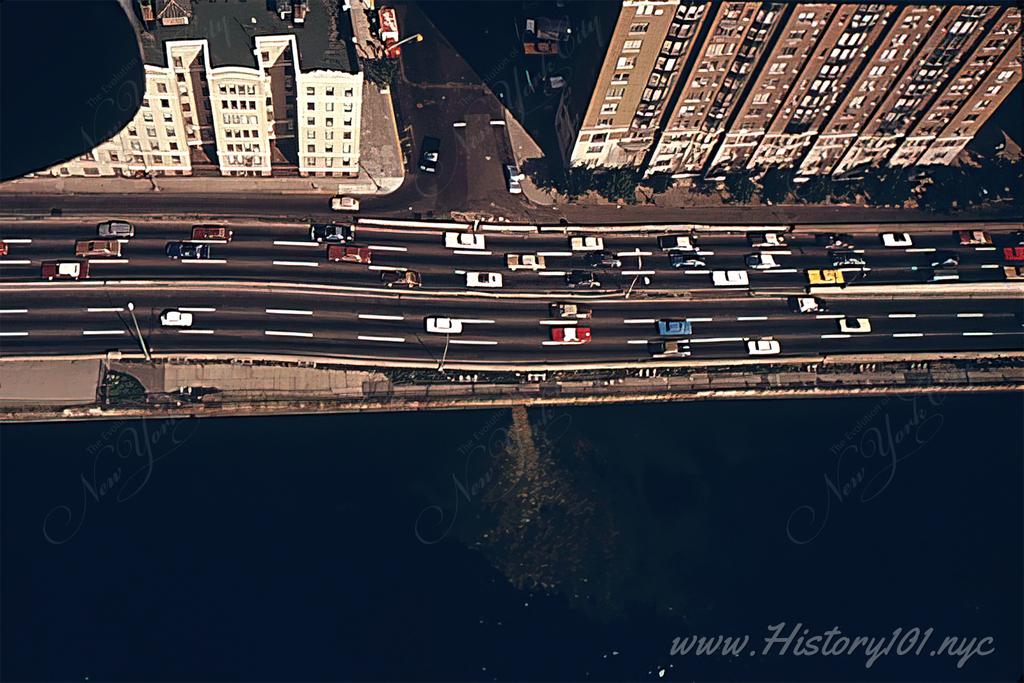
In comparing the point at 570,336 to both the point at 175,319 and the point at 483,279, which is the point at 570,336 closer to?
the point at 483,279

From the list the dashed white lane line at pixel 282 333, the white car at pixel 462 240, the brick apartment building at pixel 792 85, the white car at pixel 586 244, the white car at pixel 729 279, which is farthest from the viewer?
the white car at pixel 586 244

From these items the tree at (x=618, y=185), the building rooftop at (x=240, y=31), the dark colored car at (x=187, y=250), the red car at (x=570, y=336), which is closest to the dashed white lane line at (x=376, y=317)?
the red car at (x=570, y=336)

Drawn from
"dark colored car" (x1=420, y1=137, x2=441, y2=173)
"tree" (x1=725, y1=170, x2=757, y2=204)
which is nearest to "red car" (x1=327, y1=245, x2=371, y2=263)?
"dark colored car" (x1=420, y1=137, x2=441, y2=173)

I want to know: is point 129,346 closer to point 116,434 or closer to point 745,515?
point 116,434

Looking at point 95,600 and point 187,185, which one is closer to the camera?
point 95,600

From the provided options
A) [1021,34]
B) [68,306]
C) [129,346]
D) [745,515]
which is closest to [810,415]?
[745,515]

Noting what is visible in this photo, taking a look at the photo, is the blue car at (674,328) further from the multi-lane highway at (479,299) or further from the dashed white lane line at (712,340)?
the dashed white lane line at (712,340)

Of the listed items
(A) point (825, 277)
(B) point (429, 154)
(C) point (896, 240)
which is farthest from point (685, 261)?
(B) point (429, 154)
